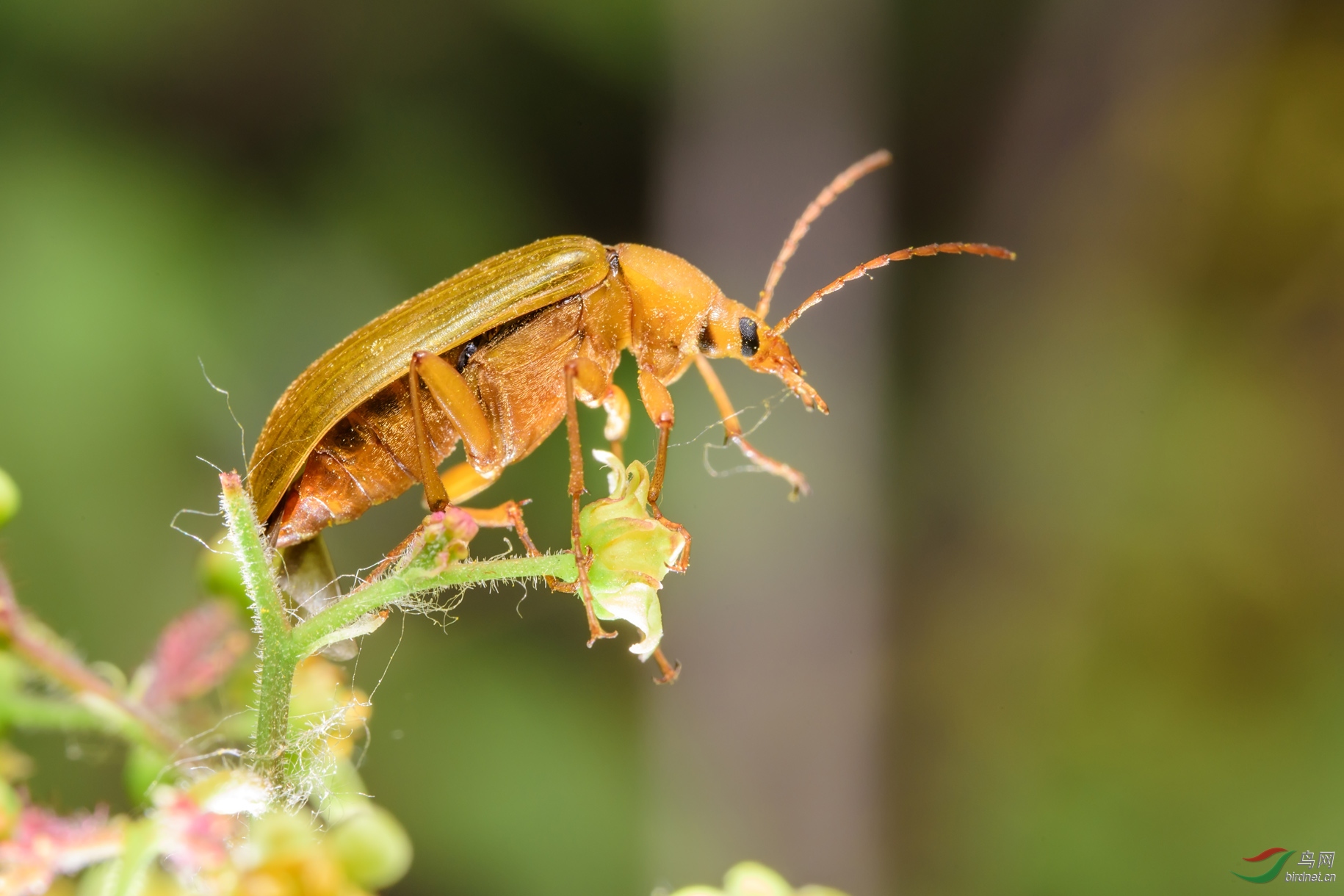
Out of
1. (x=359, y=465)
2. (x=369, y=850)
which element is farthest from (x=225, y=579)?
(x=369, y=850)

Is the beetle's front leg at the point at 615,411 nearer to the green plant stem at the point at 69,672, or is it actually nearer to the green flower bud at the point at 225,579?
the green flower bud at the point at 225,579

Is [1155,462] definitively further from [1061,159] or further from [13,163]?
[13,163]

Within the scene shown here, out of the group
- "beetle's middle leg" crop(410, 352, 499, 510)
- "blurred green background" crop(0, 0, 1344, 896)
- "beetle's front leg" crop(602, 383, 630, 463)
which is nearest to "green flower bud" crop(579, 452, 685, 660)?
"beetle's middle leg" crop(410, 352, 499, 510)

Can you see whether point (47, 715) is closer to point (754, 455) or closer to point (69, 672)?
point (69, 672)

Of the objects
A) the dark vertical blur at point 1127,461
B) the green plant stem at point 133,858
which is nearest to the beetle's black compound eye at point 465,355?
the green plant stem at point 133,858

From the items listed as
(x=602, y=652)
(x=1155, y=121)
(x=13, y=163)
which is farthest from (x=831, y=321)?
(x=13, y=163)
